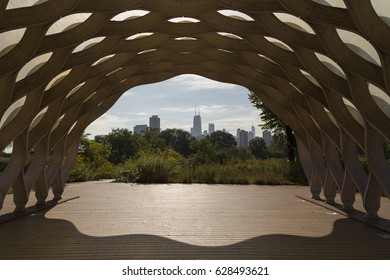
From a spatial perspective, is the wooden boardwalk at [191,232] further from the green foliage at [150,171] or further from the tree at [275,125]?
the tree at [275,125]

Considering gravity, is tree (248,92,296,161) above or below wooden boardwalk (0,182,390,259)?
above

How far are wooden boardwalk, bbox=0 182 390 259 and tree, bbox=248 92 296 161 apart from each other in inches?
544

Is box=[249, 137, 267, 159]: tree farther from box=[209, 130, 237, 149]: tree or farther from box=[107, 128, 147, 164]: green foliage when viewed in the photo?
box=[107, 128, 147, 164]: green foliage

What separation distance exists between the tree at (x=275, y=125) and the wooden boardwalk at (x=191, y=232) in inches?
544

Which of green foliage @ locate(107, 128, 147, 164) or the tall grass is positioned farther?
green foliage @ locate(107, 128, 147, 164)

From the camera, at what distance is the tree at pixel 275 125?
30547mm

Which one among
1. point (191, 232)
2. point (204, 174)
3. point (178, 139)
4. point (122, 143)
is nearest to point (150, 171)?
point (204, 174)

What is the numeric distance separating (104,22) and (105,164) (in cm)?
2527

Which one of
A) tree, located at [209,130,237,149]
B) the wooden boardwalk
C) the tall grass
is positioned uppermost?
tree, located at [209,130,237,149]

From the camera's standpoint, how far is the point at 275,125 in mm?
31703

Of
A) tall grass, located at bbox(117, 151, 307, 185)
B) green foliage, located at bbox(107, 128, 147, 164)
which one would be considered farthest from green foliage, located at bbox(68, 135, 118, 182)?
green foliage, located at bbox(107, 128, 147, 164)

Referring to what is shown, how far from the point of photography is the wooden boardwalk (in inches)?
333

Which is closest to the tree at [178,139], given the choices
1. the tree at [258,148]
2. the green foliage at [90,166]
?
the tree at [258,148]

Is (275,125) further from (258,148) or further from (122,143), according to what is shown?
(258,148)
